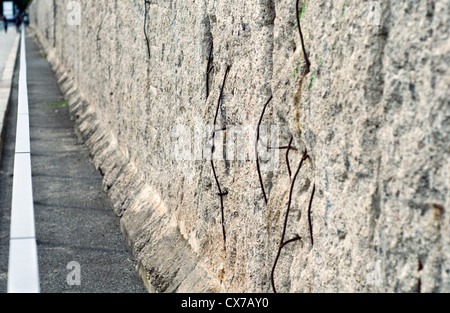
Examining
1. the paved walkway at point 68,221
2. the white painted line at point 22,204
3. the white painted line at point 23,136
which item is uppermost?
the white painted line at point 23,136

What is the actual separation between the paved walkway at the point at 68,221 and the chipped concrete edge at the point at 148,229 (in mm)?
107

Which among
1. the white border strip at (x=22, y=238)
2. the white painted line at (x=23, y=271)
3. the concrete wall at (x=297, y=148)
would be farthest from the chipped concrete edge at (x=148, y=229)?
the white painted line at (x=23, y=271)

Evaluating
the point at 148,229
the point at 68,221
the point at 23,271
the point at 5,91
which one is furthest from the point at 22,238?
the point at 5,91

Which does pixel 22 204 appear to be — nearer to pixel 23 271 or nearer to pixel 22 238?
pixel 22 238

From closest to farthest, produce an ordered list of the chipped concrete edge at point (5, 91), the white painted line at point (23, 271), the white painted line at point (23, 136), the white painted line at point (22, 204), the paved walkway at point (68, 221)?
the white painted line at point (23, 271)
the white painted line at point (22, 204)
the white painted line at point (23, 136)
the paved walkway at point (68, 221)
the chipped concrete edge at point (5, 91)

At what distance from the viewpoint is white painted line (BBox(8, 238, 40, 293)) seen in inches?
61.8

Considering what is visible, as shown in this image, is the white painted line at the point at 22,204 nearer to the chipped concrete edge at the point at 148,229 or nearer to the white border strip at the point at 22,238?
the white border strip at the point at 22,238

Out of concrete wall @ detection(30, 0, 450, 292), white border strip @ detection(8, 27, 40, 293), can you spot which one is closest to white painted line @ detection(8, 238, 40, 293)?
white border strip @ detection(8, 27, 40, 293)

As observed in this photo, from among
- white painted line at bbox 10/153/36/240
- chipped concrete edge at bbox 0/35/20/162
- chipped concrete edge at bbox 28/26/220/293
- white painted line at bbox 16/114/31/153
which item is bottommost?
chipped concrete edge at bbox 28/26/220/293

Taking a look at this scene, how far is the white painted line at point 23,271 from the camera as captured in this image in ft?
5.15

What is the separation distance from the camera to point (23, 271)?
1.59 m

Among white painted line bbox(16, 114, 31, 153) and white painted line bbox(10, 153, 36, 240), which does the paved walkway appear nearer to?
white painted line bbox(16, 114, 31, 153)

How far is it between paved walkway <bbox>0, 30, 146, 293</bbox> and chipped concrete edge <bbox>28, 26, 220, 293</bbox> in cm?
11

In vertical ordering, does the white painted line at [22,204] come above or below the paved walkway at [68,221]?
above
